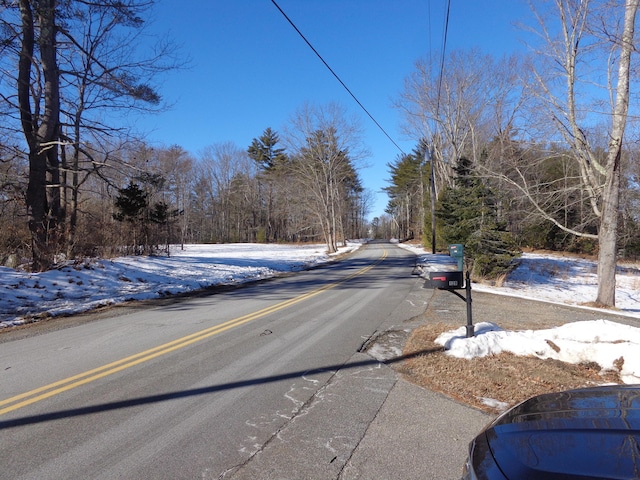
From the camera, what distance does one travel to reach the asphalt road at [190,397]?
9.28 ft

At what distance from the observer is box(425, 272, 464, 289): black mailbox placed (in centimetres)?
570

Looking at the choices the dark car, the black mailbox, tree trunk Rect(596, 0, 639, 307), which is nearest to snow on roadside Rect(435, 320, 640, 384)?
the black mailbox

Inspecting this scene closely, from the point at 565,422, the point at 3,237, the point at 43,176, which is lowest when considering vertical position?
the point at 565,422

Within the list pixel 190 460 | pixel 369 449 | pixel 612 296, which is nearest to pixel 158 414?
pixel 190 460

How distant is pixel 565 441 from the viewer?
174 centimetres

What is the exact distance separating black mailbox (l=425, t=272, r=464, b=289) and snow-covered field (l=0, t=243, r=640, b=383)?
0.77 meters

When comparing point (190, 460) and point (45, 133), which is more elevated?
point (45, 133)

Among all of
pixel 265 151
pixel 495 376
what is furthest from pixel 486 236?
pixel 265 151

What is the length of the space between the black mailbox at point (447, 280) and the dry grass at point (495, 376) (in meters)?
0.98

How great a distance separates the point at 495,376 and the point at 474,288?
943 centimetres

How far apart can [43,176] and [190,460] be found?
485 inches

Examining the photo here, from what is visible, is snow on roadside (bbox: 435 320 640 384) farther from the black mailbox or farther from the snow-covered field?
the black mailbox

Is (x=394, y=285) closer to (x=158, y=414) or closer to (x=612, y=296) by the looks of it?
(x=612, y=296)

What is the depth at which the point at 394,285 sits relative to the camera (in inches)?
521
